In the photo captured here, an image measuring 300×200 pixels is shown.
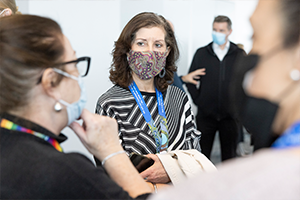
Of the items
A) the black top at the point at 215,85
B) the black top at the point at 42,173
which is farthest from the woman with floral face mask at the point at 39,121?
the black top at the point at 215,85

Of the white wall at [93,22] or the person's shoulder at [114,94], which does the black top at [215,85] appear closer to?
the white wall at [93,22]

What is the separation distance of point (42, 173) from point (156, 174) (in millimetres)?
859

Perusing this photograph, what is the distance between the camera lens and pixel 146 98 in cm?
192

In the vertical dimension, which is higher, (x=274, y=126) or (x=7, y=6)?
(x=7, y=6)

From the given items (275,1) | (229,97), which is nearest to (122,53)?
(275,1)

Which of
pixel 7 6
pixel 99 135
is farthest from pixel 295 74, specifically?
pixel 7 6

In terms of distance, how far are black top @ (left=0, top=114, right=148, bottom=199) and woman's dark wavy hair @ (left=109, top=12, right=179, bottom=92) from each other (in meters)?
1.10

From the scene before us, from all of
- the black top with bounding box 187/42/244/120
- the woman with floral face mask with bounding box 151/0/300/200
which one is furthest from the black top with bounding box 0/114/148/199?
the black top with bounding box 187/42/244/120

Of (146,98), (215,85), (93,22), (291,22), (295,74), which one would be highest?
(291,22)

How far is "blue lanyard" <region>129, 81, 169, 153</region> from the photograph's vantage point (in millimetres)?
1777

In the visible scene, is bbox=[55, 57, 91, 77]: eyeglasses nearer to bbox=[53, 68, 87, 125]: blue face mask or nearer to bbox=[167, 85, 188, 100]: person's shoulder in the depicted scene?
bbox=[53, 68, 87, 125]: blue face mask

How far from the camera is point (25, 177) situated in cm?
80

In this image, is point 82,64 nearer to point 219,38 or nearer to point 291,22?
point 291,22

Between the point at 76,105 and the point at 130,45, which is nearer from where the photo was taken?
the point at 76,105
